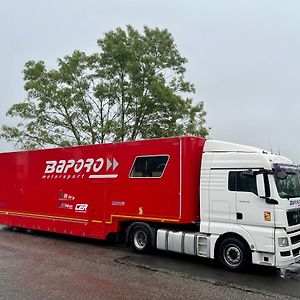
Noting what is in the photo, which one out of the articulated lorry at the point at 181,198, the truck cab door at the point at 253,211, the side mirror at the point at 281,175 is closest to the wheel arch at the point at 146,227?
the articulated lorry at the point at 181,198

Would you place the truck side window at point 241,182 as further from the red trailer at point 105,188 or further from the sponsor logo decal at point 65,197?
the sponsor logo decal at point 65,197

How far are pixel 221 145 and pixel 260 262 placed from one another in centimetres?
290

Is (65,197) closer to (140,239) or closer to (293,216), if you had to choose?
(140,239)

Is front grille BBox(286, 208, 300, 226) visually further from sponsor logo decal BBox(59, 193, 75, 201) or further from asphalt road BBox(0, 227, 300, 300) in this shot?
sponsor logo decal BBox(59, 193, 75, 201)

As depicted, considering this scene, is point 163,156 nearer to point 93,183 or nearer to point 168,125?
point 93,183

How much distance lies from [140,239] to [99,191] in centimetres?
200

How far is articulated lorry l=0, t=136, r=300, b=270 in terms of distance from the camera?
8.54 metres

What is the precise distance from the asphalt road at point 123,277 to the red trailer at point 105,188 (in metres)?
1.00

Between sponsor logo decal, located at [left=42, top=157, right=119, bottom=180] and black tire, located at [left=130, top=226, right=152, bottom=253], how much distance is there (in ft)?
5.50

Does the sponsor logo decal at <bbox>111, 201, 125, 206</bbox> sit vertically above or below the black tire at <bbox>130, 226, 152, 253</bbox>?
above

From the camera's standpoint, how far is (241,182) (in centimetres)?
898

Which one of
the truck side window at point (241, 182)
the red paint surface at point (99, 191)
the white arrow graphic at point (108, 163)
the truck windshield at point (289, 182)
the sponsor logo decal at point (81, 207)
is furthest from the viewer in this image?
the sponsor logo decal at point (81, 207)

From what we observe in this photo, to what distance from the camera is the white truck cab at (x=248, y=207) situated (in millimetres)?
8344

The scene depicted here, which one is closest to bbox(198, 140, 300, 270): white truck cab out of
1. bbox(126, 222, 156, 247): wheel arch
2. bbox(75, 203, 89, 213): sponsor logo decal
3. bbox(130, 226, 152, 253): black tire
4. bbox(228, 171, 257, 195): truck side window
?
bbox(228, 171, 257, 195): truck side window
